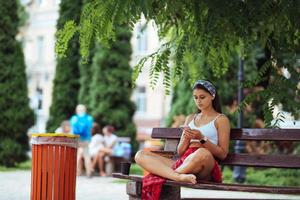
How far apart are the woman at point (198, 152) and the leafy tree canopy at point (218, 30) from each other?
0.49 meters

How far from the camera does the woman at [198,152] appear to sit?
6.76 meters

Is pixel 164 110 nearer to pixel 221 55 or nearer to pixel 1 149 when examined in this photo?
pixel 1 149

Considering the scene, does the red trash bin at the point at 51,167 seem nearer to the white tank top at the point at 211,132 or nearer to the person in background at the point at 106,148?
the white tank top at the point at 211,132

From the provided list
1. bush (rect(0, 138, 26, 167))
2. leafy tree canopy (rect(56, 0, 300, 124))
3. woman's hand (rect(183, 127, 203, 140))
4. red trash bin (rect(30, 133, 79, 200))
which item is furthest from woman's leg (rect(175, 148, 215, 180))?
bush (rect(0, 138, 26, 167))

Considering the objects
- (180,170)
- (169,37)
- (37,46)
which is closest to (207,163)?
(180,170)

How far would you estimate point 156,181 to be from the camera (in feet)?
22.7

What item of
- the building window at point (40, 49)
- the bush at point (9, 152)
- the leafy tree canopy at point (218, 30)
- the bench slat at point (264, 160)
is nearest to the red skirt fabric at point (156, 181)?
the bench slat at point (264, 160)

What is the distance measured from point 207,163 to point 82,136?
35.1 ft

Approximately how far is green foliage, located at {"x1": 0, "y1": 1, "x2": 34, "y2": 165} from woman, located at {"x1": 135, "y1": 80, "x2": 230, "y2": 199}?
1341cm

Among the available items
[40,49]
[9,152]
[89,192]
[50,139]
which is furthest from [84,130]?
[40,49]

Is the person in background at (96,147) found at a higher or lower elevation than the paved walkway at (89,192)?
higher

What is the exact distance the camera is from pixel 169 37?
1036 centimetres

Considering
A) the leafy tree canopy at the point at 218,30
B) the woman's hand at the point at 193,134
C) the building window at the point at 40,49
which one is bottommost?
the woman's hand at the point at 193,134

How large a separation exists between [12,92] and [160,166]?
14128 mm
